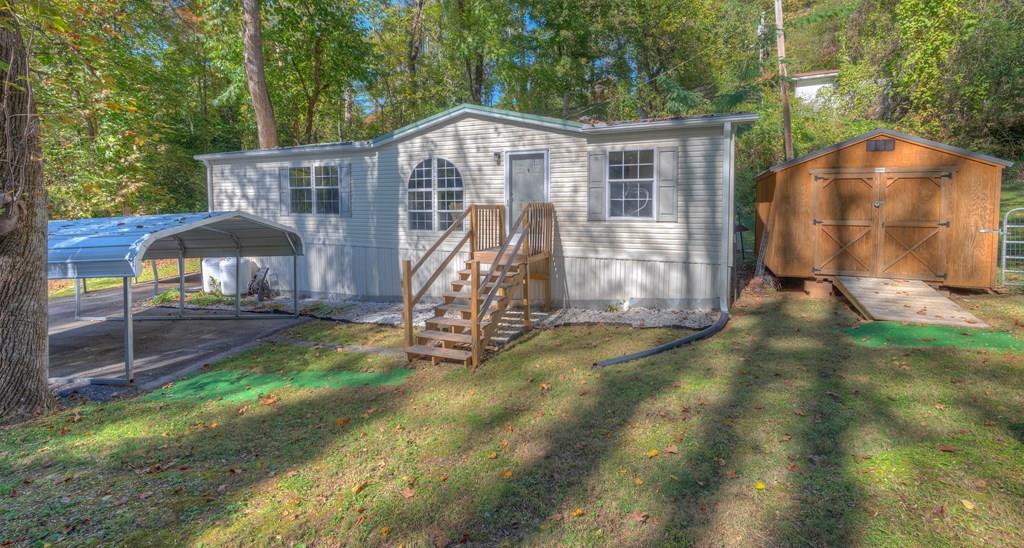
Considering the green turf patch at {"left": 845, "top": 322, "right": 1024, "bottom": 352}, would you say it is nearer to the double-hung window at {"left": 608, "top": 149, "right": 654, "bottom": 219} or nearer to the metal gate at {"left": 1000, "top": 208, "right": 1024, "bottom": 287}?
the metal gate at {"left": 1000, "top": 208, "right": 1024, "bottom": 287}

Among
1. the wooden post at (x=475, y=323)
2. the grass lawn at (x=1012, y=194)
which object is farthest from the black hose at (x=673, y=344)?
the grass lawn at (x=1012, y=194)

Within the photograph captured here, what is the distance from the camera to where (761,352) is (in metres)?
6.89

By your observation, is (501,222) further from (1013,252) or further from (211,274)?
(1013,252)

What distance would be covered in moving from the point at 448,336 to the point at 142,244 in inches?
157

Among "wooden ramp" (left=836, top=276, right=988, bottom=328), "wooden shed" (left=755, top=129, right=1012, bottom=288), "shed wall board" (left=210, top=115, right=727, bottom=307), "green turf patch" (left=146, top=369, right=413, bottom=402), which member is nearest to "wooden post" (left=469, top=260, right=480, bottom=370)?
"green turf patch" (left=146, top=369, right=413, bottom=402)

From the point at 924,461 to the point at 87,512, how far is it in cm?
586

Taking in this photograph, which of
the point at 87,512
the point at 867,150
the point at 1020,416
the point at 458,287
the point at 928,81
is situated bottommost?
the point at 87,512

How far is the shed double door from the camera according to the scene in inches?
372

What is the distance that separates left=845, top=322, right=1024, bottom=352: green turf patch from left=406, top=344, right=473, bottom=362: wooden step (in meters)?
5.16

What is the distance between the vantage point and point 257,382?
695 cm

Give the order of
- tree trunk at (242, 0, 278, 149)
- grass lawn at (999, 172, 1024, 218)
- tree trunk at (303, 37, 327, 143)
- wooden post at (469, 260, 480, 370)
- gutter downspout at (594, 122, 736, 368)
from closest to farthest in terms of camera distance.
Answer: wooden post at (469, 260, 480, 370) → gutter downspout at (594, 122, 736, 368) → tree trunk at (242, 0, 278, 149) → grass lawn at (999, 172, 1024, 218) → tree trunk at (303, 37, 327, 143)

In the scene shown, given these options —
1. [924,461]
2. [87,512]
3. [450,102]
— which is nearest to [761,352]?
[924,461]

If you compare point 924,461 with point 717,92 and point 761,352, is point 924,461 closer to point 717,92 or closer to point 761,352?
point 761,352

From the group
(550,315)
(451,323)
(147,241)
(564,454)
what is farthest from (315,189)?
(564,454)
